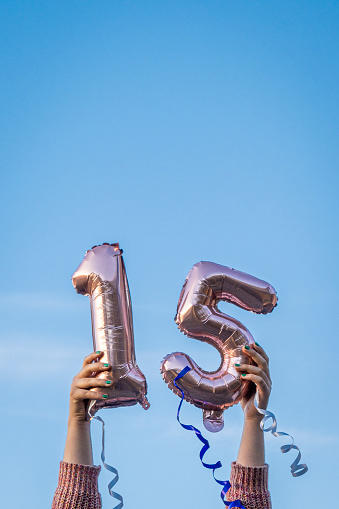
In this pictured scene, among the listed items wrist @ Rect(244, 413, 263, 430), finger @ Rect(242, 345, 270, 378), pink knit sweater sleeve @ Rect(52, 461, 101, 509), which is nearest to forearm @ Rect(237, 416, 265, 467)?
wrist @ Rect(244, 413, 263, 430)

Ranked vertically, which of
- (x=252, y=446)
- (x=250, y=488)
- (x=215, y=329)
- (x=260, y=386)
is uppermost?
(x=215, y=329)

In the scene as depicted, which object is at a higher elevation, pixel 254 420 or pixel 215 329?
pixel 215 329

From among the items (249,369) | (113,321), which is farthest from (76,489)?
(249,369)

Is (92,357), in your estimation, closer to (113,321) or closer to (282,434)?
(113,321)

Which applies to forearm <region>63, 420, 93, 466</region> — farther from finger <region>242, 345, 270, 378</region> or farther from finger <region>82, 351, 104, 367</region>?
finger <region>242, 345, 270, 378</region>

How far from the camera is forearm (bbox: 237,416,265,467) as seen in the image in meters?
1.81

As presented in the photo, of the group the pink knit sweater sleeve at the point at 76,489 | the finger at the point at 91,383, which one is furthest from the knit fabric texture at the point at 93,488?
the finger at the point at 91,383

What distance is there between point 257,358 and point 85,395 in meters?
0.47

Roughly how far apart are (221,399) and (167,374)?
0.16 meters

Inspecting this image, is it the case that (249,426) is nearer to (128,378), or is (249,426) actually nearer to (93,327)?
(128,378)

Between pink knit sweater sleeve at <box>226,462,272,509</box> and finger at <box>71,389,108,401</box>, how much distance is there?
1.42 ft

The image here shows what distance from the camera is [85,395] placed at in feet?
5.78

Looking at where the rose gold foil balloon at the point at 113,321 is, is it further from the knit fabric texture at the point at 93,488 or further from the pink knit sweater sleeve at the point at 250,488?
the pink knit sweater sleeve at the point at 250,488

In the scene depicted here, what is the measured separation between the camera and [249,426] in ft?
6.03
